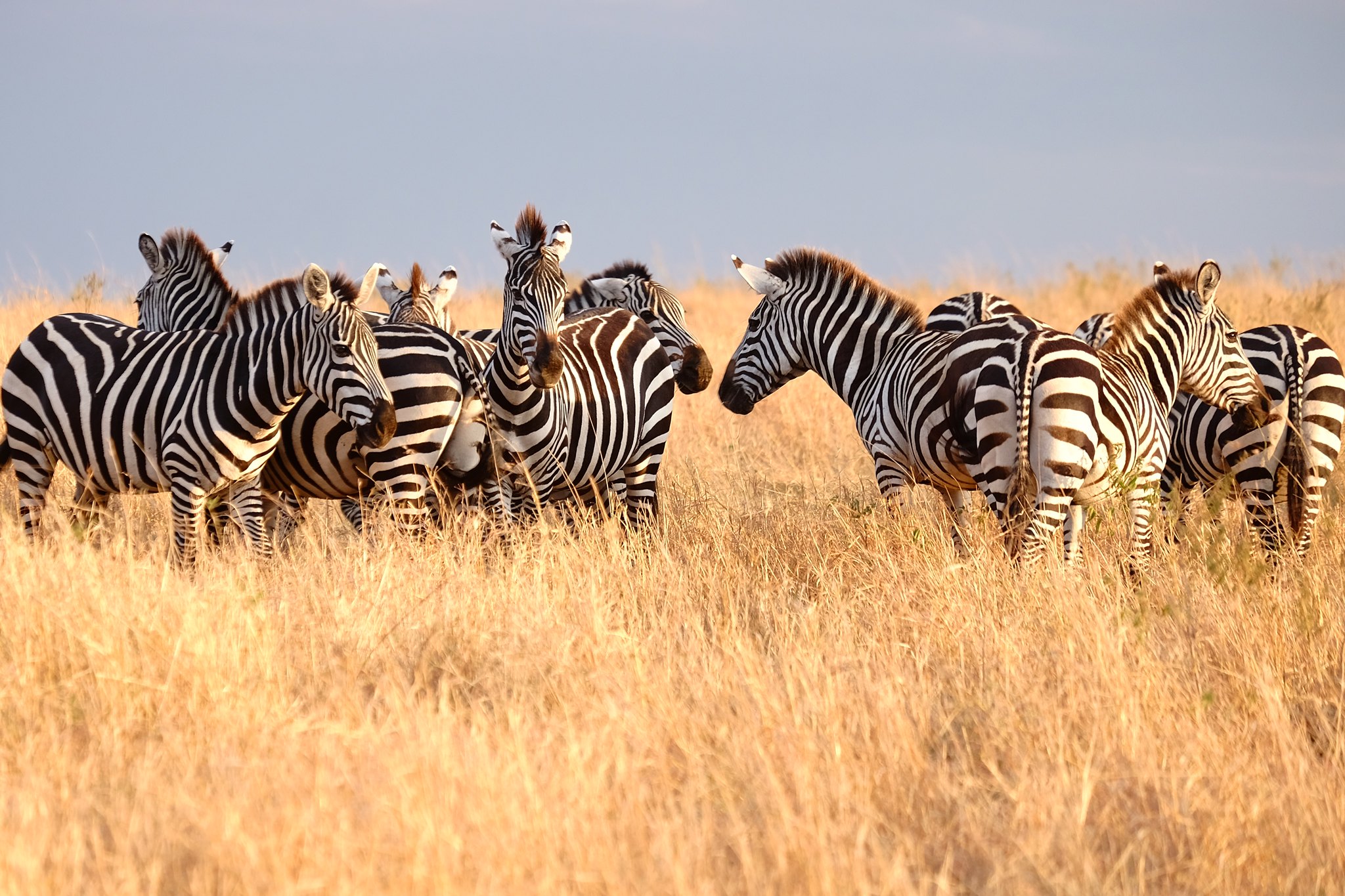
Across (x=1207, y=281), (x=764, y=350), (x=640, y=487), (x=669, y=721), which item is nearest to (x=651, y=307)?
(x=764, y=350)

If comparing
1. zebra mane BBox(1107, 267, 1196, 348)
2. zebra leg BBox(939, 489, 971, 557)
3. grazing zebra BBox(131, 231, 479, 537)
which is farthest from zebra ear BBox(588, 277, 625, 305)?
zebra mane BBox(1107, 267, 1196, 348)

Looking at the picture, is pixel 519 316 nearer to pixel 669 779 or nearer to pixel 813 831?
pixel 669 779

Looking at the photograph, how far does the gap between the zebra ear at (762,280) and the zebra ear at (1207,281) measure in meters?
2.58

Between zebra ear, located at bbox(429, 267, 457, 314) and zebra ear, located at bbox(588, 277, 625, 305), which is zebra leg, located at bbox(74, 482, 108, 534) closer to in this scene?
zebra ear, located at bbox(429, 267, 457, 314)

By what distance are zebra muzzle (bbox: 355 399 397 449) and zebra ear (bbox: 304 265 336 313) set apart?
0.62 m

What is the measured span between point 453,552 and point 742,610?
1814mm

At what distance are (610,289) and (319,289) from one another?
161 inches

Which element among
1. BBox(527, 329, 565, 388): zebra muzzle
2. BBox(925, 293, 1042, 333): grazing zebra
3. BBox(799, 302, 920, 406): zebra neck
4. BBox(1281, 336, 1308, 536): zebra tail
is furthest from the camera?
BBox(925, 293, 1042, 333): grazing zebra

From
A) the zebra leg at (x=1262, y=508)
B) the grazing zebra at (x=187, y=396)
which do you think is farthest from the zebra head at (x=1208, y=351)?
the grazing zebra at (x=187, y=396)

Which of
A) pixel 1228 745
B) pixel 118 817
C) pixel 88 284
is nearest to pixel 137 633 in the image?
pixel 118 817

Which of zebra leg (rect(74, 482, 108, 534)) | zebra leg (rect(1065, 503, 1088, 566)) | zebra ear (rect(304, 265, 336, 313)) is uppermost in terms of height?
zebra ear (rect(304, 265, 336, 313))

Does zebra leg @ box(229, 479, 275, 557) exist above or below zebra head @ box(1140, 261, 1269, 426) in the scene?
below

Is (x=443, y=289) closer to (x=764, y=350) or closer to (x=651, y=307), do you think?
(x=651, y=307)

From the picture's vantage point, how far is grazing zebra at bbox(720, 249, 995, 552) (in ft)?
21.2
